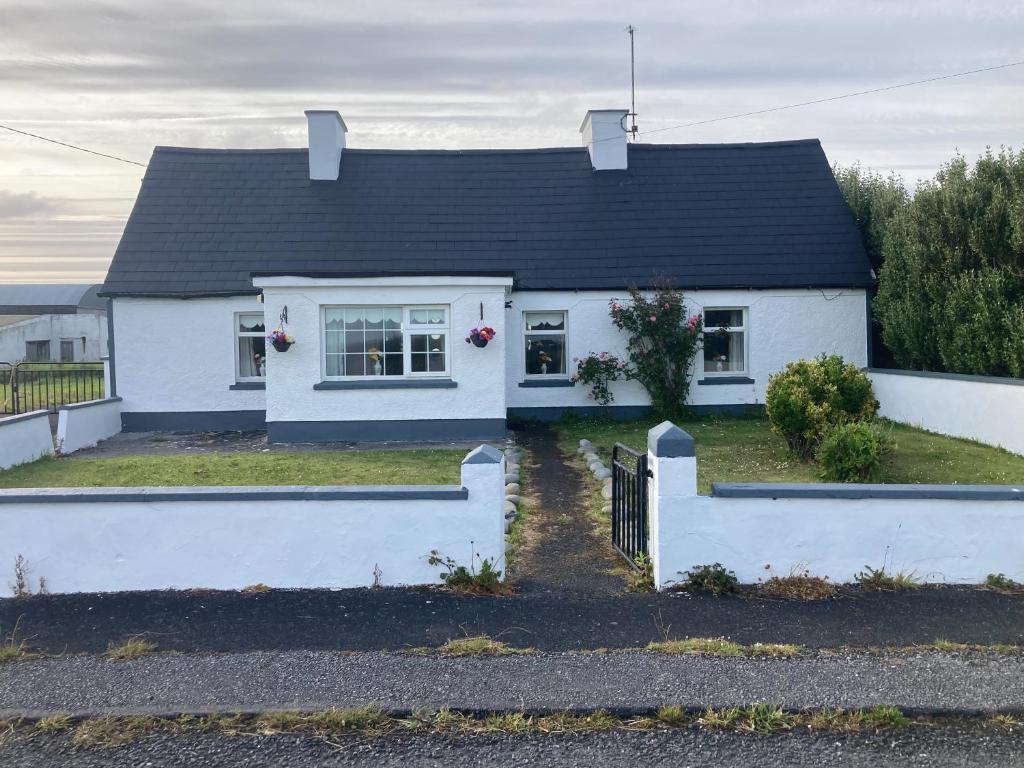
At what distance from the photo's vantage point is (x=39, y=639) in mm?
6250

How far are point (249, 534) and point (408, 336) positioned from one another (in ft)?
27.1

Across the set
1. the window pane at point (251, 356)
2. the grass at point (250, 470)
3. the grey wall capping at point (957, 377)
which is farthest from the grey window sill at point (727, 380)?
the window pane at point (251, 356)

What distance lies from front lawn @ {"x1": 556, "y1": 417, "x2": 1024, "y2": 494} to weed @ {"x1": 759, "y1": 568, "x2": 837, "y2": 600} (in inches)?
103

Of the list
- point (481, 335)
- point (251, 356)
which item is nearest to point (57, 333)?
point (251, 356)

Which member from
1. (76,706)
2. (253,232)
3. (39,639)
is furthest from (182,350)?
(76,706)

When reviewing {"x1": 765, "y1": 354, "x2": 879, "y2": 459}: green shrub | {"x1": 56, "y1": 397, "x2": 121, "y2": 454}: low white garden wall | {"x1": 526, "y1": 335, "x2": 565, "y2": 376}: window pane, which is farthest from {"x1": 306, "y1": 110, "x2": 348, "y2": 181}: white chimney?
{"x1": 765, "y1": 354, "x2": 879, "y2": 459}: green shrub

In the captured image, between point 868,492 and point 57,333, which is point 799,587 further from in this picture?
point 57,333

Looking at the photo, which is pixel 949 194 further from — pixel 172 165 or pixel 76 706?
pixel 172 165

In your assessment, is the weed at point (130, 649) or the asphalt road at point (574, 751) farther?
the weed at point (130, 649)

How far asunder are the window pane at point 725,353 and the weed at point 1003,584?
11.2 metres

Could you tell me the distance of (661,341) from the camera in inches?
677

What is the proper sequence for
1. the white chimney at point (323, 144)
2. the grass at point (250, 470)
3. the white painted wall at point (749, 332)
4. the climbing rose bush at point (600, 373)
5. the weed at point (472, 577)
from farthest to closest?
the white chimney at point (323, 144)
the white painted wall at point (749, 332)
the climbing rose bush at point (600, 373)
the grass at point (250, 470)
the weed at point (472, 577)

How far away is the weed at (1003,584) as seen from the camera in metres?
7.00

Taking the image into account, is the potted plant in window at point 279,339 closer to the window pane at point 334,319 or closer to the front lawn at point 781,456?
the window pane at point 334,319
